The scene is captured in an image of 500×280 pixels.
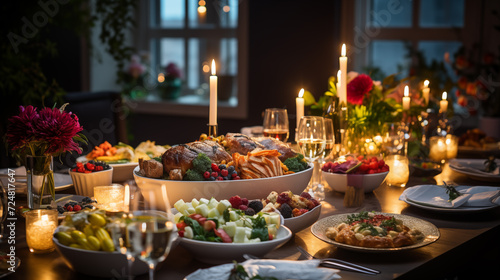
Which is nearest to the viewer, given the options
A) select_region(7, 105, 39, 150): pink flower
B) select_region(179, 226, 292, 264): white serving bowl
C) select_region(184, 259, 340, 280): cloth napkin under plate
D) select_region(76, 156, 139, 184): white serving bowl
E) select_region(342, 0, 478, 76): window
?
select_region(184, 259, 340, 280): cloth napkin under plate

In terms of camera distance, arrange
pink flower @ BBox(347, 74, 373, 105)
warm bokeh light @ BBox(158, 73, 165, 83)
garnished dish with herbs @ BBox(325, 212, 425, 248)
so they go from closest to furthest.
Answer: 1. garnished dish with herbs @ BBox(325, 212, 425, 248)
2. pink flower @ BBox(347, 74, 373, 105)
3. warm bokeh light @ BBox(158, 73, 165, 83)

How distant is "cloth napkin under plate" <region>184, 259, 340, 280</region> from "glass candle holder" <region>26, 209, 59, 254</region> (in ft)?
1.27

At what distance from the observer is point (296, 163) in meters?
1.59

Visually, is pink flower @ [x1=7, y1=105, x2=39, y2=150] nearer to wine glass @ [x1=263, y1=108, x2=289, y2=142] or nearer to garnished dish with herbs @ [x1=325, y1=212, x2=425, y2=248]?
garnished dish with herbs @ [x1=325, y1=212, x2=425, y2=248]

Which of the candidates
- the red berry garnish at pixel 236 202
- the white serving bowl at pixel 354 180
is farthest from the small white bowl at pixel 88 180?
the white serving bowl at pixel 354 180

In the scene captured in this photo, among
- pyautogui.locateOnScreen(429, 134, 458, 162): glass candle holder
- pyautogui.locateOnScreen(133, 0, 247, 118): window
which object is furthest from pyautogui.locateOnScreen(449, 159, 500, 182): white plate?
pyautogui.locateOnScreen(133, 0, 247, 118): window

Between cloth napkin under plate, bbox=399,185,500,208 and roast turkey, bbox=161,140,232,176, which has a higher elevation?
roast turkey, bbox=161,140,232,176

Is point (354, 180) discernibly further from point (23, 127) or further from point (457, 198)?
point (23, 127)

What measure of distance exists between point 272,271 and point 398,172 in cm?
109

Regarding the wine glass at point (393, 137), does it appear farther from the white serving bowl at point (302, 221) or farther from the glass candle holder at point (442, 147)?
the white serving bowl at point (302, 221)

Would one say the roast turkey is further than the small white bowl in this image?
No

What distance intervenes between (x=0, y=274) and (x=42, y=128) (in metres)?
0.38

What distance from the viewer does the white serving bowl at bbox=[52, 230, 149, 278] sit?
39.6 inches

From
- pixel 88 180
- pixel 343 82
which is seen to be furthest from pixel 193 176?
pixel 343 82
